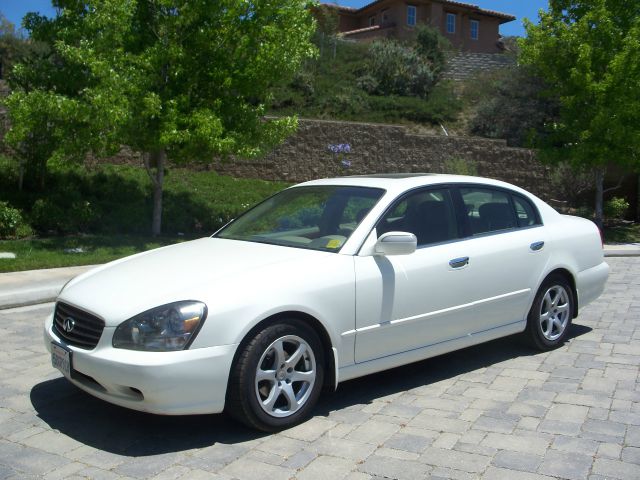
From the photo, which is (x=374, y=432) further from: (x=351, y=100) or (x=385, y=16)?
(x=385, y=16)

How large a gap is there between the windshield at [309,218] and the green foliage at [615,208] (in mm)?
15480

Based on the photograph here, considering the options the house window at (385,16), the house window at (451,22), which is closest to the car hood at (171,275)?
the house window at (385,16)

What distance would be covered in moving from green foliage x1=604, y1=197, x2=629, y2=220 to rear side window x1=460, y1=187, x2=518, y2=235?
14.4m

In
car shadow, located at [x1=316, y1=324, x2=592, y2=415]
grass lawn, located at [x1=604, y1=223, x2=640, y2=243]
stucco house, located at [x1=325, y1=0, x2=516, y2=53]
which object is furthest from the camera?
stucco house, located at [x1=325, y1=0, x2=516, y2=53]

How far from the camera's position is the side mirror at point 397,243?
4953mm

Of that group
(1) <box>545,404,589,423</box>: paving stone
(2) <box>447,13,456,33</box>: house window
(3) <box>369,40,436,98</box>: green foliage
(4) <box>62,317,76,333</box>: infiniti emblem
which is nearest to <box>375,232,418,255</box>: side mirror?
(1) <box>545,404,589,423</box>: paving stone

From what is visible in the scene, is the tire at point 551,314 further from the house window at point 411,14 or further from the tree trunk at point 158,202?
the house window at point 411,14

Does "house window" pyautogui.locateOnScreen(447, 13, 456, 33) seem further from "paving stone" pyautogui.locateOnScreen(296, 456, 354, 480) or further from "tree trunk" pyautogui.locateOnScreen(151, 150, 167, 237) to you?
"paving stone" pyautogui.locateOnScreen(296, 456, 354, 480)

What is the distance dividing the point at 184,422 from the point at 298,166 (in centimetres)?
1645

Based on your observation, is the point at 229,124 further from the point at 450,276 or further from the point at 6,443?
the point at 6,443

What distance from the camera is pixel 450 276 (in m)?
5.43

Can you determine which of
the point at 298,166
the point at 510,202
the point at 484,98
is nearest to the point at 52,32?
the point at 298,166

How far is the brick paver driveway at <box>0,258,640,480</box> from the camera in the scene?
4016mm

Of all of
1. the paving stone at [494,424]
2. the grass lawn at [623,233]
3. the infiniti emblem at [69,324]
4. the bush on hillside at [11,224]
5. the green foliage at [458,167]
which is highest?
the green foliage at [458,167]
